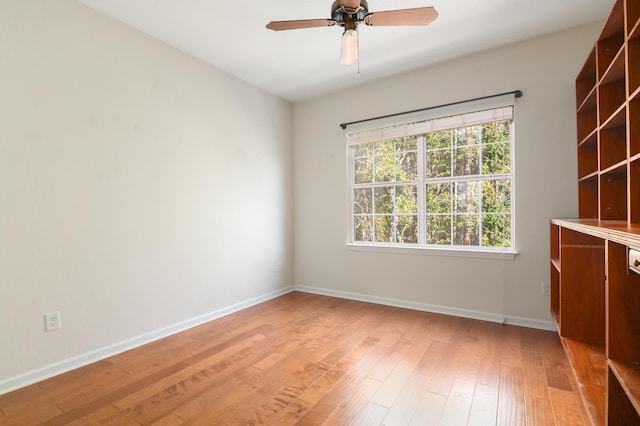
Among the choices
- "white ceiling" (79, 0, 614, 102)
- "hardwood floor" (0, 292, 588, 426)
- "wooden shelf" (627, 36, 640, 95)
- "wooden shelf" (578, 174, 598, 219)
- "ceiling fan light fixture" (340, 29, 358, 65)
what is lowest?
"hardwood floor" (0, 292, 588, 426)

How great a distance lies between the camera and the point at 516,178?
2.92 meters

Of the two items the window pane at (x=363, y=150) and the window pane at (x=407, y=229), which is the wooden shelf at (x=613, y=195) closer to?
the window pane at (x=407, y=229)

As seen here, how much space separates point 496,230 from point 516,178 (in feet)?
1.84

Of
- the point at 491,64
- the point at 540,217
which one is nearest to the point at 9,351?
the point at 540,217

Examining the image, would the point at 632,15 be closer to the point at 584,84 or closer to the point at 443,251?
the point at 584,84

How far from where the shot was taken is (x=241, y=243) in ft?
11.9

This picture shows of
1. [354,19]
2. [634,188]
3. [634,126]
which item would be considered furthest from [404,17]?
[634,188]

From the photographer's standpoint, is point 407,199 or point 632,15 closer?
point 632,15

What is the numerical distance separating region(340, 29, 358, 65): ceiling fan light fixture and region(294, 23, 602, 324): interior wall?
1.28 m

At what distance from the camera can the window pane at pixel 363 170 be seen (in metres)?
3.93

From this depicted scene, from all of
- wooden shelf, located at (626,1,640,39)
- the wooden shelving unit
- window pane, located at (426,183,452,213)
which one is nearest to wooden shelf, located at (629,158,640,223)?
the wooden shelving unit

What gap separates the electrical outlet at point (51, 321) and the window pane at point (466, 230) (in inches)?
142

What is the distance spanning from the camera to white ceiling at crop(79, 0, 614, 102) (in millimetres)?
2344

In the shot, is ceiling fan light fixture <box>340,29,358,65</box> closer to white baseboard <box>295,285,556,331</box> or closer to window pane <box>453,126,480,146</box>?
window pane <box>453,126,480,146</box>
